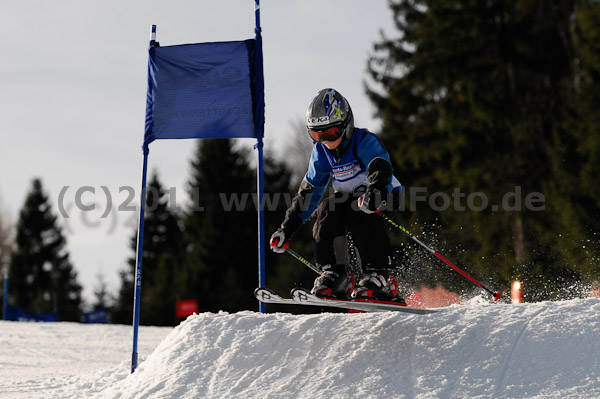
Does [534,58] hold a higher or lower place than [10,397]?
higher

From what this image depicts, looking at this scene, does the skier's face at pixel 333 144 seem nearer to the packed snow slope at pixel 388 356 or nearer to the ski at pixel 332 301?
the ski at pixel 332 301

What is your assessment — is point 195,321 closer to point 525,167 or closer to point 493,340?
point 493,340

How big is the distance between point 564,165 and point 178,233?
80.0 feet

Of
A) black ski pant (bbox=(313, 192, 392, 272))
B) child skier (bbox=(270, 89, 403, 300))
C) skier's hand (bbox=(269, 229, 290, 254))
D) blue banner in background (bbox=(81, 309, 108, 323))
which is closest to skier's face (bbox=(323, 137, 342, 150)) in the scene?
child skier (bbox=(270, 89, 403, 300))

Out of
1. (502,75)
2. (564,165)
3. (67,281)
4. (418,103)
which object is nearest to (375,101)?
(418,103)

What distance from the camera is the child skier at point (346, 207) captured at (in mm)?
5176

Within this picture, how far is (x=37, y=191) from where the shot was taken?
42.8m

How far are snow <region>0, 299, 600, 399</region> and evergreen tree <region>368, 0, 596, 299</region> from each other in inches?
555

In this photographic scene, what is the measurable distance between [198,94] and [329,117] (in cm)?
258

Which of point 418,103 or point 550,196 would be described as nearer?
point 550,196

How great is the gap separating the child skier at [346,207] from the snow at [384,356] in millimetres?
285

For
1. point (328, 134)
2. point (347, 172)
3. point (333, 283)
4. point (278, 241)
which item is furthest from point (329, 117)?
point (333, 283)

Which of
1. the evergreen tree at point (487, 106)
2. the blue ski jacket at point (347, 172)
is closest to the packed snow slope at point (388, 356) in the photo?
the blue ski jacket at point (347, 172)

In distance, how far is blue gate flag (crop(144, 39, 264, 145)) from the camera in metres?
7.32
